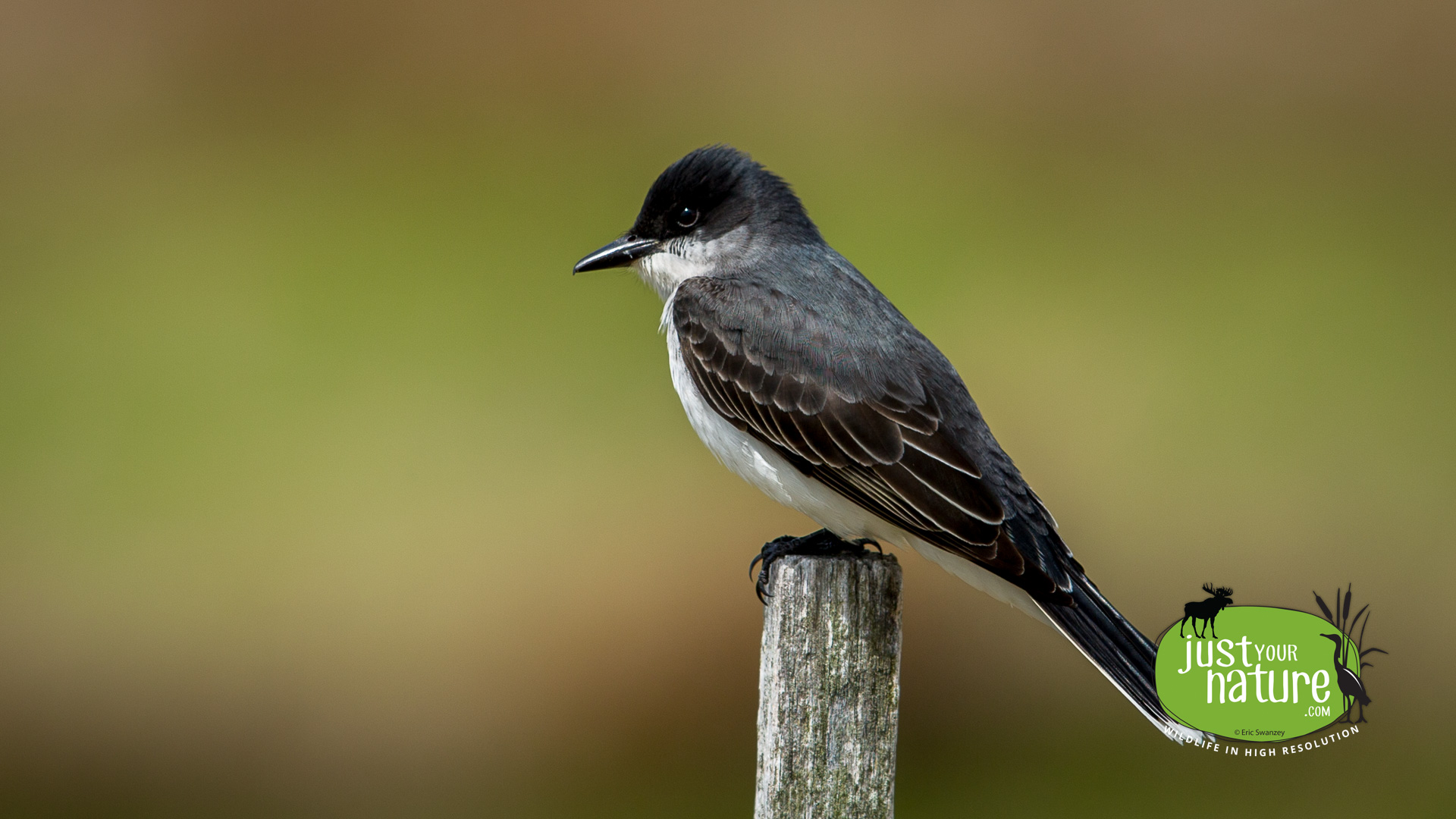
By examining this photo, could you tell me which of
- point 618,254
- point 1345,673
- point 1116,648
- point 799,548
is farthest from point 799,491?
point 1345,673

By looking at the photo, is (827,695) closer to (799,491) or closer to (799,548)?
(799,548)

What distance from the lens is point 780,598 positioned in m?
3.64

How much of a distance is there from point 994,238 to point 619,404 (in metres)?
3.91

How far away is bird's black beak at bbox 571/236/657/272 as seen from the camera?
5.54m

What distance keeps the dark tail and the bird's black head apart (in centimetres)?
215

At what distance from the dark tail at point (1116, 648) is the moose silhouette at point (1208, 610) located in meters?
0.16

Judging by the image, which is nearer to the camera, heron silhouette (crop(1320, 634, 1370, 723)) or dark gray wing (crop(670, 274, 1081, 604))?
heron silhouette (crop(1320, 634, 1370, 723))

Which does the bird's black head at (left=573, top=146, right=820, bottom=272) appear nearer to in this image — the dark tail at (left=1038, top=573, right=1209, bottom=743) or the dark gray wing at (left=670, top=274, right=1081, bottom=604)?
the dark gray wing at (left=670, top=274, right=1081, bottom=604)

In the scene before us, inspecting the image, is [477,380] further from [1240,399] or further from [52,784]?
[1240,399]

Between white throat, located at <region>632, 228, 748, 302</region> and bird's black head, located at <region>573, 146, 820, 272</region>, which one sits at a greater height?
bird's black head, located at <region>573, 146, 820, 272</region>

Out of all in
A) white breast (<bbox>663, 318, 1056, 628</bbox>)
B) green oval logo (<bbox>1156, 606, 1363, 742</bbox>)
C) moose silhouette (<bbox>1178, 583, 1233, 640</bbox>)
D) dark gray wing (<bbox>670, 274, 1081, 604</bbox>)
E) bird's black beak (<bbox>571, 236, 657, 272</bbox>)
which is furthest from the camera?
bird's black beak (<bbox>571, 236, 657, 272</bbox>)

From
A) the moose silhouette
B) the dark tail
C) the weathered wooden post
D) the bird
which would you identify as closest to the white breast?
the bird

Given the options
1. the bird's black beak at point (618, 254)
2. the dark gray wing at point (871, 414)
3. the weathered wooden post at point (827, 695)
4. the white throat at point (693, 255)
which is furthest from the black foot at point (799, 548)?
the bird's black beak at point (618, 254)

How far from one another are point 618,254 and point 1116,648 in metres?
2.73
